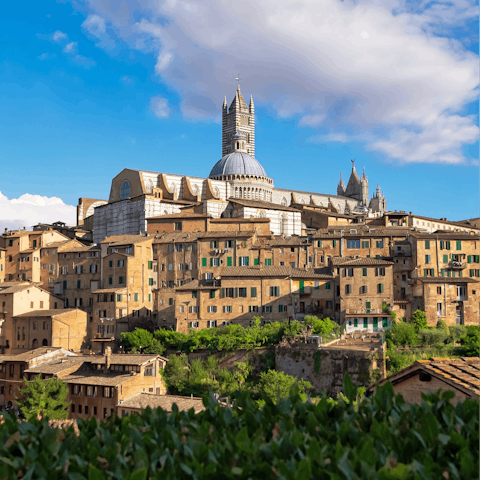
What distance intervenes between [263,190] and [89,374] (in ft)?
175

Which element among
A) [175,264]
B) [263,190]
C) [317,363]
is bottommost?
[317,363]

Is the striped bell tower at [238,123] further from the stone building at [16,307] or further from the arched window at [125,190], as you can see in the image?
the stone building at [16,307]

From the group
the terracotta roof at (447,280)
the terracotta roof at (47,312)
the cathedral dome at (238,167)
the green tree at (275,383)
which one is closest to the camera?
the green tree at (275,383)

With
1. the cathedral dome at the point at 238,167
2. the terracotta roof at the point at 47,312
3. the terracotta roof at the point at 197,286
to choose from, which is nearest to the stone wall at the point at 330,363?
the terracotta roof at the point at 197,286

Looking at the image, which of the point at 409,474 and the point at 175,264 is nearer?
the point at 409,474

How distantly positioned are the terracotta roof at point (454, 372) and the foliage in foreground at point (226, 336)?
3090 cm

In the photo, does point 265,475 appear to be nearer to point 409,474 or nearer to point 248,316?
point 409,474

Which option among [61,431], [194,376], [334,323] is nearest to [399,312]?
[334,323]

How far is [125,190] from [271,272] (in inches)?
1564

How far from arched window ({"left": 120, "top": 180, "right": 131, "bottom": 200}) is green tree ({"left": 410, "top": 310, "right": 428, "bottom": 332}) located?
48706mm

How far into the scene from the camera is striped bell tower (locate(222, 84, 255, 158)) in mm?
122344

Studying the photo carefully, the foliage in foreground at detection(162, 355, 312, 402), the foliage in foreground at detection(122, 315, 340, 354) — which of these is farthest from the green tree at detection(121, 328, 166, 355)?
the foliage in foreground at detection(162, 355, 312, 402)

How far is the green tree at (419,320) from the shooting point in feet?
166

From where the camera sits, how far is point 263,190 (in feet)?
314
